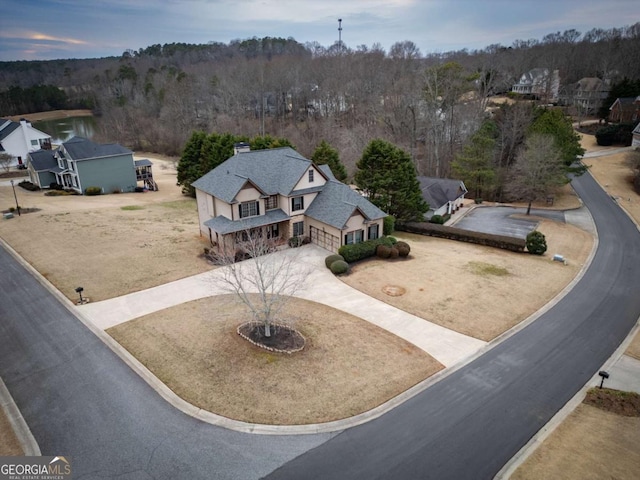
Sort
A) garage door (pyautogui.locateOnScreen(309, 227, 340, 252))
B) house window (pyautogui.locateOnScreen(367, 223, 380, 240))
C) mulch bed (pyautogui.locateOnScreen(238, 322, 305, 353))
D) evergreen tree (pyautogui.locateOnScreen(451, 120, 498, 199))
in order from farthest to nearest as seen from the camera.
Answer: evergreen tree (pyautogui.locateOnScreen(451, 120, 498, 199)) < house window (pyautogui.locateOnScreen(367, 223, 380, 240)) < garage door (pyautogui.locateOnScreen(309, 227, 340, 252)) < mulch bed (pyautogui.locateOnScreen(238, 322, 305, 353))

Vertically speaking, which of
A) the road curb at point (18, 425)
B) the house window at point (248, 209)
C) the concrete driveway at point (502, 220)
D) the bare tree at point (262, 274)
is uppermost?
the house window at point (248, 209)

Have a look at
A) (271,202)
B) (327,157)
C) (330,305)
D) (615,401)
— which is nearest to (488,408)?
(615,401)

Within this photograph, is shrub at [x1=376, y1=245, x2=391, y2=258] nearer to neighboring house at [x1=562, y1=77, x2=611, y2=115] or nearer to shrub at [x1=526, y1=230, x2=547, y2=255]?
shrub at [x1=526, y1=230, x2=547, y2=255]

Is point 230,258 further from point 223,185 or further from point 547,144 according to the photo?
point 547,144

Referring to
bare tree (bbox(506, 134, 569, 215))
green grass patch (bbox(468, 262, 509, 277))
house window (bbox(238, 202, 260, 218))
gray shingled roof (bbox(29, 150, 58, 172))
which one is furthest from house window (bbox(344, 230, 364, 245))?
gray shingled roof (bbox(29, 150, 58, 172))

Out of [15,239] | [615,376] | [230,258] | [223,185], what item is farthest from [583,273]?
[15,239]

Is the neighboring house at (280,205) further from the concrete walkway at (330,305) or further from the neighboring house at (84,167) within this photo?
the neighboring house at (84,167)

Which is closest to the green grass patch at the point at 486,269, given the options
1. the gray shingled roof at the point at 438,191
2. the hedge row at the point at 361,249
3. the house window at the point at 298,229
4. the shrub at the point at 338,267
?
the hedge row at the point at 361,249
